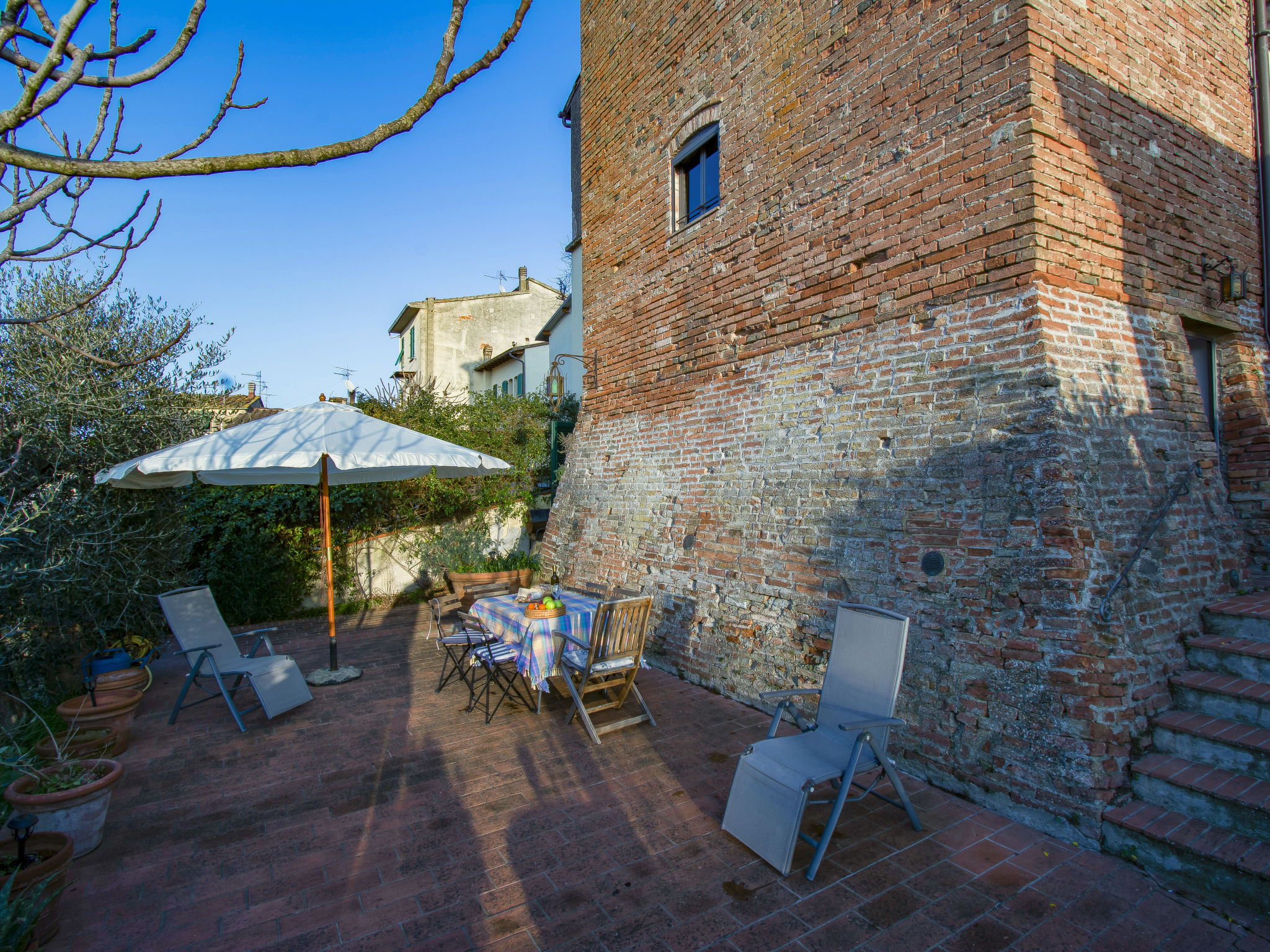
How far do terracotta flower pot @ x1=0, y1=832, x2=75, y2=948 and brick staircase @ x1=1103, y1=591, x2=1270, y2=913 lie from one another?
464 centimetres

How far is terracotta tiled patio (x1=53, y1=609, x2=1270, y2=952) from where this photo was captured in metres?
2.51

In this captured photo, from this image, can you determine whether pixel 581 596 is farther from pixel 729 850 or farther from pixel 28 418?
pixel 28 418

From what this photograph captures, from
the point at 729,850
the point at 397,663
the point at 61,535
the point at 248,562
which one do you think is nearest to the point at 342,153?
the point at 729,850

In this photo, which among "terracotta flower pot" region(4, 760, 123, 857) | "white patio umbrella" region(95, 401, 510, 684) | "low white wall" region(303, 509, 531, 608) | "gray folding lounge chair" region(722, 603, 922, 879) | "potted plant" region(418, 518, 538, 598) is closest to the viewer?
"gray folding lounge chair" region(722, 603, 922, 879)

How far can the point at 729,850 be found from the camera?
308 centimetres

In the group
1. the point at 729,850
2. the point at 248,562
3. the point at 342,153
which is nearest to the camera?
the point at 342,153

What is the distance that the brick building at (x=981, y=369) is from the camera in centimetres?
342

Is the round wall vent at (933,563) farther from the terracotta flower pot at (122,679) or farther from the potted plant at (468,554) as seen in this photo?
the potted plant at (468,554)

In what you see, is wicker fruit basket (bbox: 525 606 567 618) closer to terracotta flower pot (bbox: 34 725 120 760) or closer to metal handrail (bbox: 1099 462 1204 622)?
terracotta flower pot (bbox: 34 725 120 760)

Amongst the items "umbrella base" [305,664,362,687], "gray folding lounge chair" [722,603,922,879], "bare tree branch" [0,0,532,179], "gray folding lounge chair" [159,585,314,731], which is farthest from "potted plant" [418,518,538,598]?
"bare tree branch" [0,0,532,179]

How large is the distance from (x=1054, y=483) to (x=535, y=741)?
3733mm

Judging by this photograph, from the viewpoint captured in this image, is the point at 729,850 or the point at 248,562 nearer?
the point at 729,850

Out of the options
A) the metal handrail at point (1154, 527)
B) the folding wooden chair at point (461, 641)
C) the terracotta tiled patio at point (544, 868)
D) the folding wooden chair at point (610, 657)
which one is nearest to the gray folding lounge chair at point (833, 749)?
the terracotta tiled patio at point (544, 868)

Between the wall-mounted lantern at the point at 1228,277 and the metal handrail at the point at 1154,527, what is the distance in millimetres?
1464
